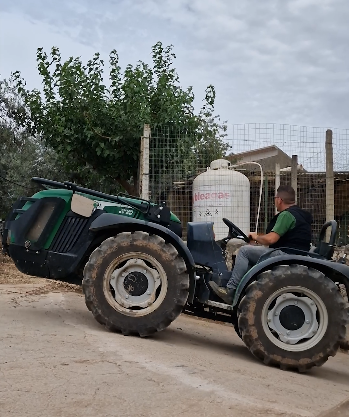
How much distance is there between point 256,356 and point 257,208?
4.76 m

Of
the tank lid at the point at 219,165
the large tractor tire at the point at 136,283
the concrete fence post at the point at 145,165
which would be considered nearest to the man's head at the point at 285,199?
the large tractor tire at the point at 136,283

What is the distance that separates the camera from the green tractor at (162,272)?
5215 mm

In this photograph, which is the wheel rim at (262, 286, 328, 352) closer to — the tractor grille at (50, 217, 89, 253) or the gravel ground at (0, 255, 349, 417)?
the gravel ground at (0, 255, 349, 417)

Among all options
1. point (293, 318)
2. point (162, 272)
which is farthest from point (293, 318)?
point (162, 272)

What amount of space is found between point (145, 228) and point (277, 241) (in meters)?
1.36

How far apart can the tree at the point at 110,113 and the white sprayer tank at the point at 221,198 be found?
1.84 m

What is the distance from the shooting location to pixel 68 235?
5.98 metres

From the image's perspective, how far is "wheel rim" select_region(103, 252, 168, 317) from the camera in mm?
5559

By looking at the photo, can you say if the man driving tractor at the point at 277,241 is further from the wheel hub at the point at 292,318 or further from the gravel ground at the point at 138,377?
the gravel ground at the point at 138,377

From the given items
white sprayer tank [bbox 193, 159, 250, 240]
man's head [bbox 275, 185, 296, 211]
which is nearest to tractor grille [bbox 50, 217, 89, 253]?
man's head [bbox 275, 185, 296, 211]

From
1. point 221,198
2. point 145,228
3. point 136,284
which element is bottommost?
point 136,284

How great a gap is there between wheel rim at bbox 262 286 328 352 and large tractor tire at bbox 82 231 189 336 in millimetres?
878

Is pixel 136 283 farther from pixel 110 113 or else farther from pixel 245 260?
pixel 110 113

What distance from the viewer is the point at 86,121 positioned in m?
11.6
